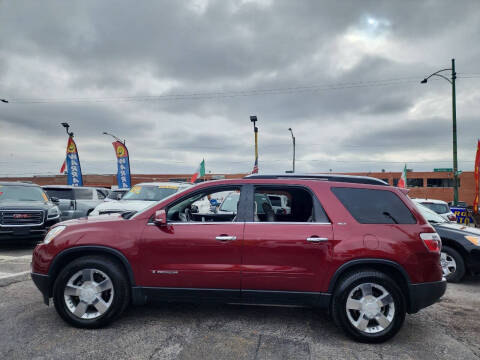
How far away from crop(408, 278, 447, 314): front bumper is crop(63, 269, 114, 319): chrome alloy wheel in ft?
10.8

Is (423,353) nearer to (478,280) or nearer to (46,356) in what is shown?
(46,356)

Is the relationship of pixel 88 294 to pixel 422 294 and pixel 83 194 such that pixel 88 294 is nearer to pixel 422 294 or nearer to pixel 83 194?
pixel 422 294

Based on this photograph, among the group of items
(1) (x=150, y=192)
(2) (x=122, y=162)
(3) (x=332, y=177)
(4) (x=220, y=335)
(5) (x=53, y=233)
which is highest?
(2) (x=122, y=162)

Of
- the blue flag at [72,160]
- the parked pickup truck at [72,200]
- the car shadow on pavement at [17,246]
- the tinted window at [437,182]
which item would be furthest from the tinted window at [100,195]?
the tinted window at [437,182]

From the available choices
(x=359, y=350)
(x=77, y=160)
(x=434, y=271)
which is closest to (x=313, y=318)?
(x=359, y=350)

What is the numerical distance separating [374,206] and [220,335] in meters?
2.26

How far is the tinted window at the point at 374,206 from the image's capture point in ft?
11.7

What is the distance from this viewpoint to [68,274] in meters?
3.57

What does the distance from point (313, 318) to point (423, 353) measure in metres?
1.25

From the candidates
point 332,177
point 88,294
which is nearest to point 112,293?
point 88,294

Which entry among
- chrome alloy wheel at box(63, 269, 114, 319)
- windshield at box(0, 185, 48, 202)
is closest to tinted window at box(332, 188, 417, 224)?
chrome alloy wheel at box(63, 269, 114, 319)

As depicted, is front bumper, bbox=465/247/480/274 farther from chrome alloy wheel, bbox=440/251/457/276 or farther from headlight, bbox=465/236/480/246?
chrome alloy wheel, bbox=440/251/457/276

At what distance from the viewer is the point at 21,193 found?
368 inches

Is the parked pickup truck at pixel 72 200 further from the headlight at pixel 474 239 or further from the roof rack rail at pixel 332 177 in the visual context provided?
the headlight at pixel 474 239
